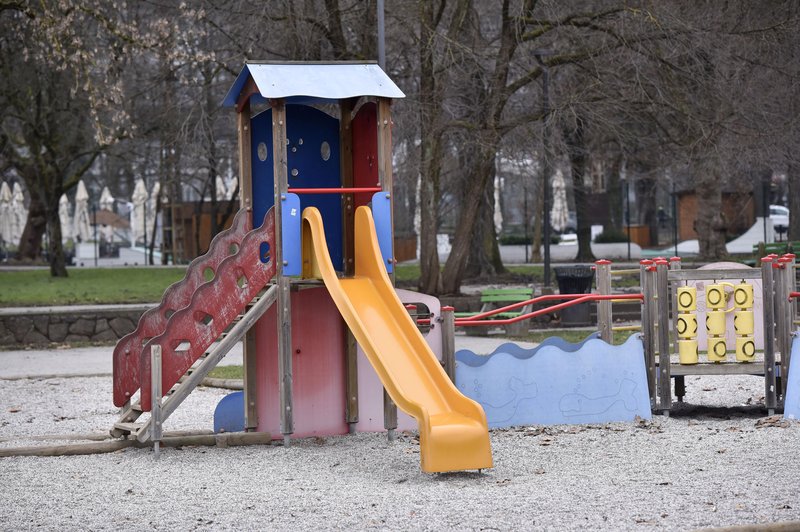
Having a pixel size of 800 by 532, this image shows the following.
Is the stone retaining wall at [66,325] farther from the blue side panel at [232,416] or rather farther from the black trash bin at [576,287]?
the blue side panel at [232,416]

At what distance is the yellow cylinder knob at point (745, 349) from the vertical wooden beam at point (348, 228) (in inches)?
147

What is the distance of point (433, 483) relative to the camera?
8172mm

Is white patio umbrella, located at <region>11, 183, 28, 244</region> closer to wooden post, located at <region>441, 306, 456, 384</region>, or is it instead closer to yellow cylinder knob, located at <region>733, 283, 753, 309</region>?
wooden post, located at <region>441, 306, 456, 384</region>

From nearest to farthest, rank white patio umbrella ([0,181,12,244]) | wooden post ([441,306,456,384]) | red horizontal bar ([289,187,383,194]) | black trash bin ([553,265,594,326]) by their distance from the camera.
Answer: red horizontal bar ([289,187,383,194]) < wooden post ([441,306,456,384]) < black trash bin ([553,265,594,326]) < white patio umbrella ([0,181,12,244])

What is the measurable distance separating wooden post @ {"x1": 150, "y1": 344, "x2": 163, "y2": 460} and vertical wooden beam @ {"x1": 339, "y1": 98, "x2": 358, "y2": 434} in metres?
1.87

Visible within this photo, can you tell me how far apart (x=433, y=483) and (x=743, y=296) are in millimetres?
4500

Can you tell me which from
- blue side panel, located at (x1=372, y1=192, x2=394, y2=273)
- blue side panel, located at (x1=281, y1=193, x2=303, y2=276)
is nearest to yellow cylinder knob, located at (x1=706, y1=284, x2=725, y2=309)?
blue side panel, located at (x1=372, y1=192, x2=394, y2=273)

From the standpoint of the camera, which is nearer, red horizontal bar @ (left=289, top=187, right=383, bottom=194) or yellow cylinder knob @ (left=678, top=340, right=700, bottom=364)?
red horizontal bar @ (left=289, top=187, right=383, bottom=194)

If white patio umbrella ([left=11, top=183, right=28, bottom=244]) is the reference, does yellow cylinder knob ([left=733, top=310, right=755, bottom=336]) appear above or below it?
below

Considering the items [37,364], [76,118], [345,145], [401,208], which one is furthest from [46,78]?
[401,208]

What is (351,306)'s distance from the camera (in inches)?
362

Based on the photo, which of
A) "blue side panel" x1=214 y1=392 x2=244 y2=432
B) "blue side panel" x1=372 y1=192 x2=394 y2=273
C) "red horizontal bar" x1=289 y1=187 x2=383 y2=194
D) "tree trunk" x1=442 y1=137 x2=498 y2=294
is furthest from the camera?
"tree trunk" x1=442 y1=137 x2=498 y2=294

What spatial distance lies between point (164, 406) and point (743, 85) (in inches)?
591

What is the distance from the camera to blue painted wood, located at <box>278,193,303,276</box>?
32.7 ft
